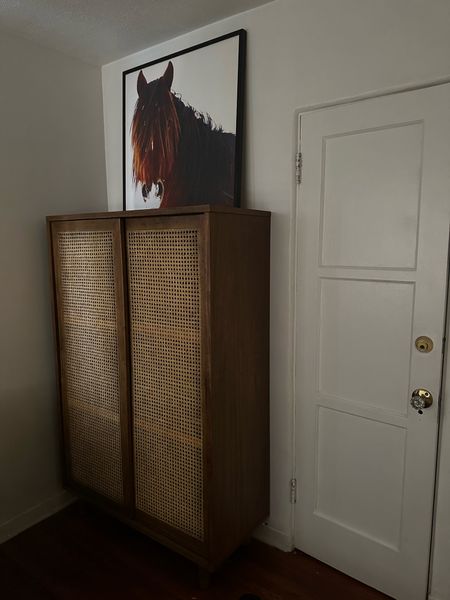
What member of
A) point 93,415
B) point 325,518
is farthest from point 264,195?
point 325,518

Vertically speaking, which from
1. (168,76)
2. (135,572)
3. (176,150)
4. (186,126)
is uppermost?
(168,76)

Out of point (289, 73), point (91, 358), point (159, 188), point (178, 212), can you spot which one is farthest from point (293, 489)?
point (289, 73)

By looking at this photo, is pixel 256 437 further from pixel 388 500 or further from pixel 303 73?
pixel 303 73

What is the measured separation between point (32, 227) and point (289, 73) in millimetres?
1470

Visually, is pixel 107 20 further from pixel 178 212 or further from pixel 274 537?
pixel 274 537

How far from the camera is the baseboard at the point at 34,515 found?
2.24m

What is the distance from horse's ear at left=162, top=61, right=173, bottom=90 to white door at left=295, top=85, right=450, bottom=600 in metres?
0.79

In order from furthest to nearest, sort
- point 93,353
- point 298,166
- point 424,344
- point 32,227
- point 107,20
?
point 32,227 < point 93,353 < point 107,20 < point 298,166 < point 424,344

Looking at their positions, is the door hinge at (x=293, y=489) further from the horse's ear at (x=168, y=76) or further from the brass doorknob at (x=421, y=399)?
the horse's ear at (x=168, y=76)

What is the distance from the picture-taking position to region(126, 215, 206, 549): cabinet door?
1.73 metres

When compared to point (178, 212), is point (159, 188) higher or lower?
higher

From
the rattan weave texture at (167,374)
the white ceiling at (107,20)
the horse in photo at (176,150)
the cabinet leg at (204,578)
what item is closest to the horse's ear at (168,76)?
the horse in photo at (176,150)

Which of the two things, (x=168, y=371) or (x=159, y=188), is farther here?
(x=159, y=188)

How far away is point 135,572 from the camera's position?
79.4 inches
